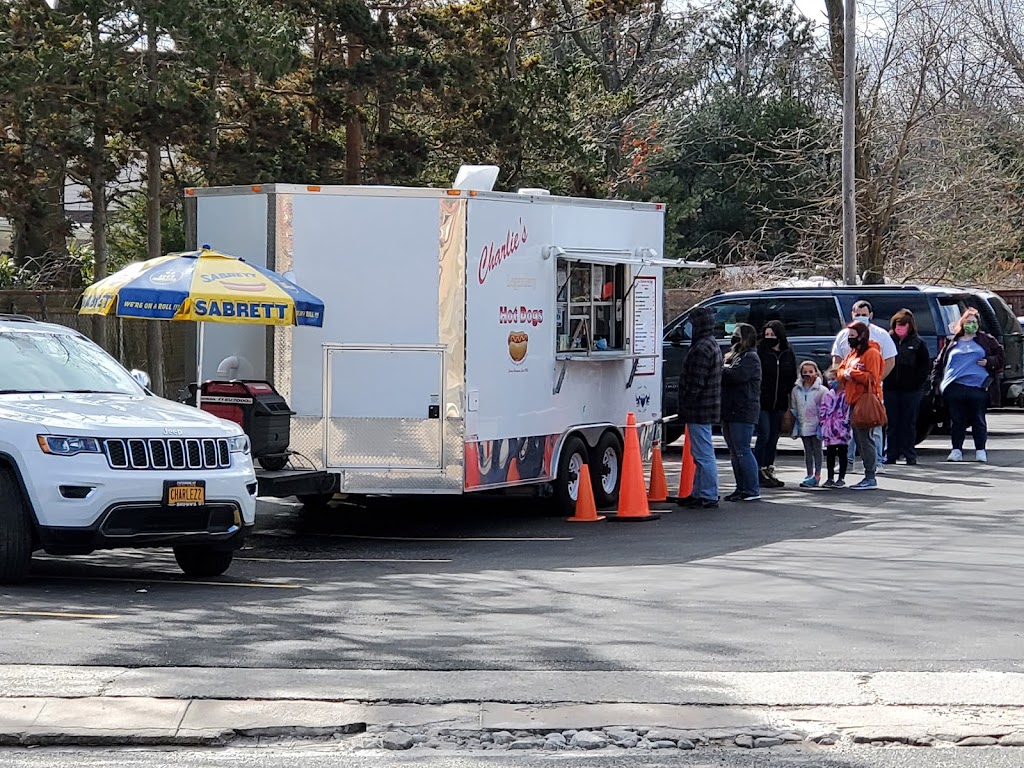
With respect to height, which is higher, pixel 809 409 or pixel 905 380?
pixel 905 380

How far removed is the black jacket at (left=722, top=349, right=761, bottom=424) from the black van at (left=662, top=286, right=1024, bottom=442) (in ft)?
16.9

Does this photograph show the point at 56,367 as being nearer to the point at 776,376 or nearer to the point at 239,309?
the point at 239,309

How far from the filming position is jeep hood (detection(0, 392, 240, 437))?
10500 millimetres

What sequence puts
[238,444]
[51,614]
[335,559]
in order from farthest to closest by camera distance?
[335,559], [238,444], [51,614]

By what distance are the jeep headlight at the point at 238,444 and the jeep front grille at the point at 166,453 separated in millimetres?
49

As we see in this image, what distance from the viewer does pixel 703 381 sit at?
15664mm

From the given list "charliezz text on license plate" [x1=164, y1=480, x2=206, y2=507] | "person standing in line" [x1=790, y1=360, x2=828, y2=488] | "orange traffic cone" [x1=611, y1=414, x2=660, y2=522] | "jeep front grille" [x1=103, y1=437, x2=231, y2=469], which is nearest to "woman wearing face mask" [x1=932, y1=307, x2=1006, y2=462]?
"person standing in line" [x1=790, y1=360, x2=828, y2=488]

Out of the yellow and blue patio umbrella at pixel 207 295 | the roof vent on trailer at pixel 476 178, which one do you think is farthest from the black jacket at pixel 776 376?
the yellow and blue patio umbrella at pixel 207 295

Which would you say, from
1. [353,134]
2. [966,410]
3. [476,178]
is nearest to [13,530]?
[476,178]

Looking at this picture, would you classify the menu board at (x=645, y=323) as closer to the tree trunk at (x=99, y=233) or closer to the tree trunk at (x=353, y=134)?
the tree trunk at (x=353, y=134)

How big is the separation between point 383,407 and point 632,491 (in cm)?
269

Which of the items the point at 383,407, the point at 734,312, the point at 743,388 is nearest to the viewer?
the point at 383,407

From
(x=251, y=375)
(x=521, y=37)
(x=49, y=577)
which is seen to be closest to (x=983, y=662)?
(x=49, y=577)

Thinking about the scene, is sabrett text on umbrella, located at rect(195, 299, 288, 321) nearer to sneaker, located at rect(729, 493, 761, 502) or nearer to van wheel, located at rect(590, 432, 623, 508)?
van wheel, located at rect(590, 432, 623, 508)
